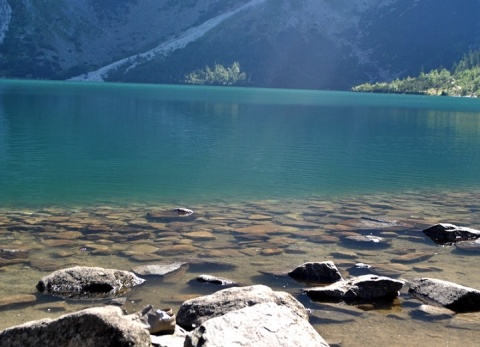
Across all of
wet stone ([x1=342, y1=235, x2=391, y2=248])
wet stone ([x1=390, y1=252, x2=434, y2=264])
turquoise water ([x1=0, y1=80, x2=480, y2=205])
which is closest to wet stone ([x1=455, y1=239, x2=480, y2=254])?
wet stone ([x1=390, y1=252, x2=434, y2=264])

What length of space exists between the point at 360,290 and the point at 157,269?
489 centimetres

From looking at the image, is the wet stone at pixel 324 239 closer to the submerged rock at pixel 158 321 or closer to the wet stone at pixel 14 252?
the wet stone at pixel 14 252

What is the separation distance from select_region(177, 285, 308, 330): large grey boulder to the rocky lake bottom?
3.51 ft

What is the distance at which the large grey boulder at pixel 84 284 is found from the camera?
12.9 m

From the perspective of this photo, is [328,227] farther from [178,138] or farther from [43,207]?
[178,138]

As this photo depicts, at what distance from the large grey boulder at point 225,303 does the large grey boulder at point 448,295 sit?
11.9ft

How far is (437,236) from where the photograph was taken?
1945 cm

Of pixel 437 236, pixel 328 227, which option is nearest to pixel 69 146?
pixel 328 227

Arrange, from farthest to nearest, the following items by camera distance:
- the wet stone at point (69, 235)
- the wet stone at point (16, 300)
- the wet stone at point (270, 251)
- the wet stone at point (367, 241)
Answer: the wet stone at point (367, 241) → the wet stone at point (69, 235) → the wet stone at point (270, 251) → the wet stone at point (16, 300)

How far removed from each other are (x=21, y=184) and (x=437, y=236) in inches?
757

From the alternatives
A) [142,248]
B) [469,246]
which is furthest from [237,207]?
[469,246]

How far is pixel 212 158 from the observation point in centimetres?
4141

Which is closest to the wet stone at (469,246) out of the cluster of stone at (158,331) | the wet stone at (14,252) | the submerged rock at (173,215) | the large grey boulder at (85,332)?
the submerged rock at (173,215)

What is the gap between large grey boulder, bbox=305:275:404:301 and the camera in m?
13.0
